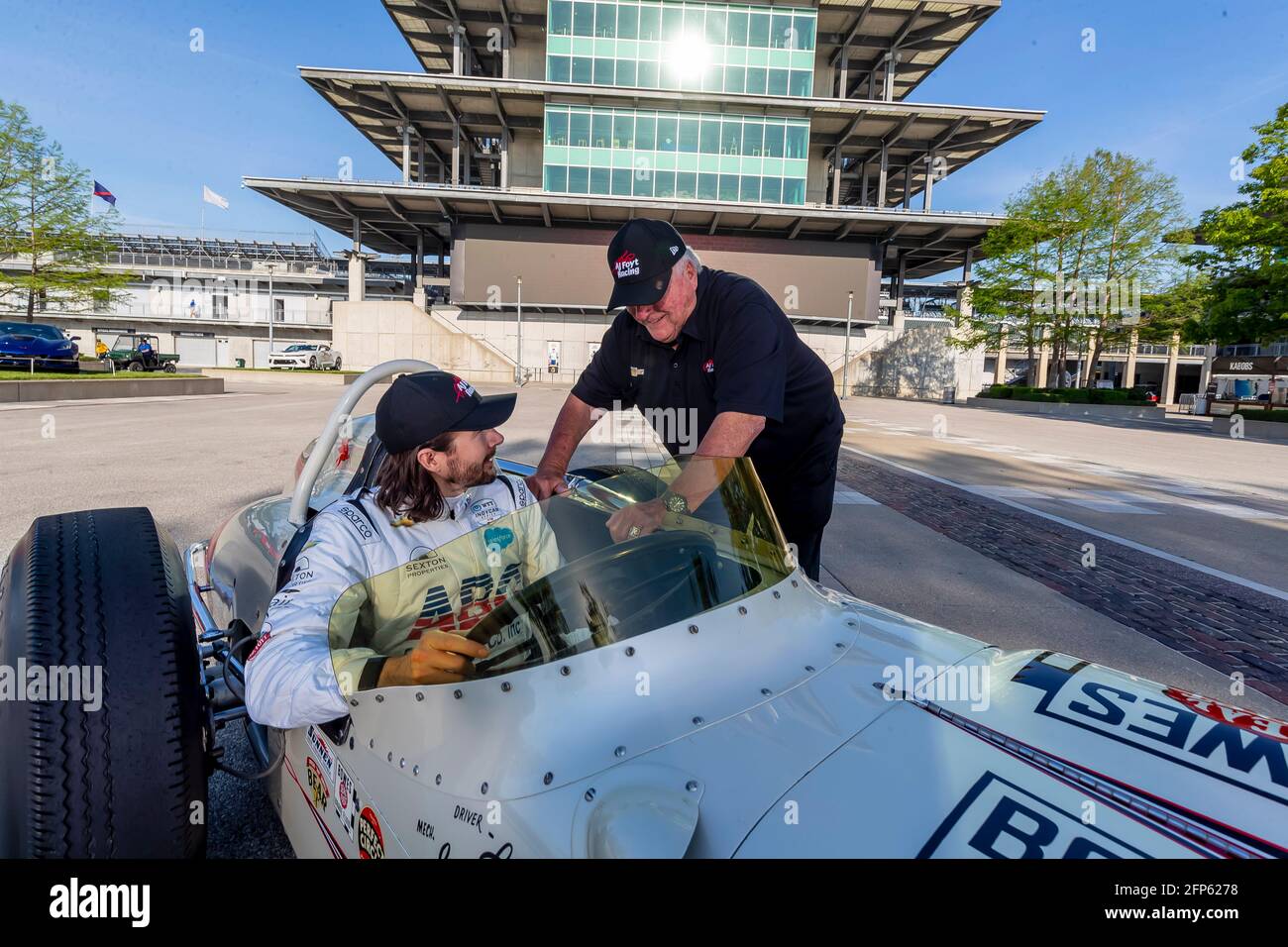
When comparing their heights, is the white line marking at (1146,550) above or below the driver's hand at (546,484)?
below

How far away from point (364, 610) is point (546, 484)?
1.08 m

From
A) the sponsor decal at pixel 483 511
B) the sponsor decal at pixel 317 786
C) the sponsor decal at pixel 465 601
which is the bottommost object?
the sponsor decal at pixel 317 786

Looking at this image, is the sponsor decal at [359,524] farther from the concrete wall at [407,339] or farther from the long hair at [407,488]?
the concrete wall at [407,339]

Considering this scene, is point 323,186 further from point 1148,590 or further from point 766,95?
point 1148,590

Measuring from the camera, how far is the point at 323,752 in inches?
68.6

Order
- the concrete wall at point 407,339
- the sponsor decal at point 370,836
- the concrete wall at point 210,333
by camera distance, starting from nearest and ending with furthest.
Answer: the sponsor decal at point 370,836 < the concrete wall at point 407,339 < the concrete wall at point 210,333

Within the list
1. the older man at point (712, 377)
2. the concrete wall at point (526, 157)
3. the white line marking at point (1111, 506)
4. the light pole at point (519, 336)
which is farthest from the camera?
the concrete wall at point (526, 157)

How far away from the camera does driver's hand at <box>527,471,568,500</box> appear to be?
262cm

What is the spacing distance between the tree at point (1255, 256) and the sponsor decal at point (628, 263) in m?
26.2

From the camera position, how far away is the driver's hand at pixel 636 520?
67.2 inches

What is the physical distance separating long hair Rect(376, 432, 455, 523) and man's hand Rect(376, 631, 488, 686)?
1.94ft

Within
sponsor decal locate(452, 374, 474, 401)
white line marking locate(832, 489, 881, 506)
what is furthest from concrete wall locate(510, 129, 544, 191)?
sponsor decal locate(452, 374, 474, 401)

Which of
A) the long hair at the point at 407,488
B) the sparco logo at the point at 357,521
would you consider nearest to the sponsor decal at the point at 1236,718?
the long hair at the point at 407,488

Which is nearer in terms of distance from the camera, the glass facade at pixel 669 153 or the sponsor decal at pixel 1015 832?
the sponsor decal at pixel 1015 832
